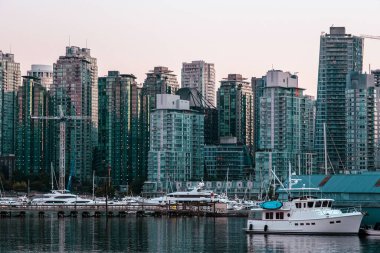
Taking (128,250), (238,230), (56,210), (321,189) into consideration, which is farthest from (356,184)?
(56,210)

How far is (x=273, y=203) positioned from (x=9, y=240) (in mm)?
27114

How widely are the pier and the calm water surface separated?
1751 inches

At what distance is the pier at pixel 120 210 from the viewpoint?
17525 cm

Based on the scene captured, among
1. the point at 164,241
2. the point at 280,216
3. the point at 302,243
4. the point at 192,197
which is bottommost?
the point at 192,197

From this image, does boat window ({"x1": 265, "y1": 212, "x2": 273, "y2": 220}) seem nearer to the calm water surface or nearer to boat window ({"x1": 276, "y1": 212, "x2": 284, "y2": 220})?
boat window ({"x1": 276, "y1": 212, "x2": 284, "y2": 220})

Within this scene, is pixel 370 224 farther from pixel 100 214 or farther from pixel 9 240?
pixel 100 214

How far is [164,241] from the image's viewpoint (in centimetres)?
10419

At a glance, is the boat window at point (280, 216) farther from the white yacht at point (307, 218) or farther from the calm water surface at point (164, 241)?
the calm water surface at point (164, 241)

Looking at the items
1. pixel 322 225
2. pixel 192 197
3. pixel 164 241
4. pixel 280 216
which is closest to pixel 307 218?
pixel 322 225

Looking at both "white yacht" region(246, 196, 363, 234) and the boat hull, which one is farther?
"white yacht" region(246, 196, 363, 234)

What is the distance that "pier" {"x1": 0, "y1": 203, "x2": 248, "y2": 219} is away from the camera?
17525cm

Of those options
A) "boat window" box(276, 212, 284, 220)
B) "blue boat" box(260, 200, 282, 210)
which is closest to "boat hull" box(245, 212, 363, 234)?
"boat window" box(276, 212, 284, 220)

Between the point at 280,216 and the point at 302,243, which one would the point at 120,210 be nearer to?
the point at 280,216

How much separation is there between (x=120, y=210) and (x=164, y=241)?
7408 centimetres
